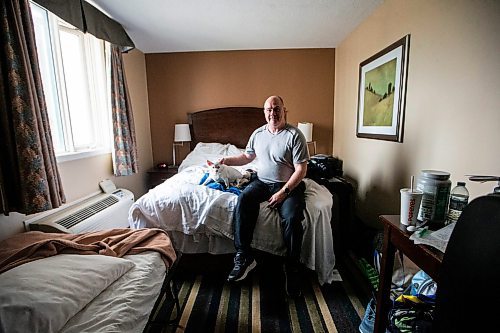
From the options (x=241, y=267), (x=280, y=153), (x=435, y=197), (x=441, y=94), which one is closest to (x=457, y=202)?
(x=435, y=197)

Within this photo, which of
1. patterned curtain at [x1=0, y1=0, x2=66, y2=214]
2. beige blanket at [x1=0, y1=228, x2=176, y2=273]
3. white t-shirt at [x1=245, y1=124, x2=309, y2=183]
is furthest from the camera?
white t-shirt at [x1=245, y1=124, x2=309, y2=183]

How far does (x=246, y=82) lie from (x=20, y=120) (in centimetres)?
267

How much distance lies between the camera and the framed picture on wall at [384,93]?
1.94 meters

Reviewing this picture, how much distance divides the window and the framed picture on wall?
2696mm

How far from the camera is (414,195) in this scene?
1007 millimetres

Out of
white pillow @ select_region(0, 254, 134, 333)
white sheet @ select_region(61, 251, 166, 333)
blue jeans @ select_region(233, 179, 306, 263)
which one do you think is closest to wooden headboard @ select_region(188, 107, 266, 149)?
blue jeans @ select_region(233, 179, 306, 263)

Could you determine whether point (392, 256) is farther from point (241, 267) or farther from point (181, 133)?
point (181, 133)

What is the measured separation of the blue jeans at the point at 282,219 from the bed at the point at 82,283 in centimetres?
54

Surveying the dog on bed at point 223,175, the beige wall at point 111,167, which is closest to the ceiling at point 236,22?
the beige wall at point 111,167

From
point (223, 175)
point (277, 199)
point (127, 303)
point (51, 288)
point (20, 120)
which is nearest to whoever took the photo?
point (51, 288)

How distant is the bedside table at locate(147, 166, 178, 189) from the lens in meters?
3.45

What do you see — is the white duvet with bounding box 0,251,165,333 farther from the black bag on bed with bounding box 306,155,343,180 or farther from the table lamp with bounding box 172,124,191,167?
the table lamp with bounding box 172,124,191,167

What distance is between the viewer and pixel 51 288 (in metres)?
0.83

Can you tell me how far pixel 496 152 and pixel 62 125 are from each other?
300 centimetres
